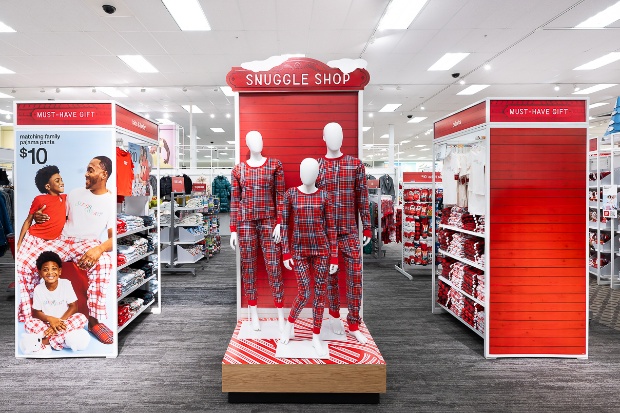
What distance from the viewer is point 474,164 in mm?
3979

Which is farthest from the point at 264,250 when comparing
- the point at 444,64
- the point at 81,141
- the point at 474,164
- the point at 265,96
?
the point at 444,64

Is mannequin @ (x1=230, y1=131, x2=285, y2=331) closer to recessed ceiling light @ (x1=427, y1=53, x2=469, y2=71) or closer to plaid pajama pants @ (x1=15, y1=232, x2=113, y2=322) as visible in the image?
plaid pajama pants @ (x1=15, y1=232, x2=113, y2=322)

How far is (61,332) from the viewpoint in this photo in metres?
3.67

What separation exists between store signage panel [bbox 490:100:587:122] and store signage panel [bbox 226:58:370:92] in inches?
49.3

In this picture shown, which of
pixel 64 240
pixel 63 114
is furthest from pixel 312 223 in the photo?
pixel 63 114

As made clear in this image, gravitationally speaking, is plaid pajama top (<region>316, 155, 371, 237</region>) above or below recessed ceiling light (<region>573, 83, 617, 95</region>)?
below

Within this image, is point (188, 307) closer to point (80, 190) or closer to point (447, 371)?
point (80, 190)

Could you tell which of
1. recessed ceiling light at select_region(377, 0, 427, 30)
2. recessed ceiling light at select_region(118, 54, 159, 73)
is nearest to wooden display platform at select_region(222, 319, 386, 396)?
recessed ceiling light at select_region(377, 0, 427, 30)

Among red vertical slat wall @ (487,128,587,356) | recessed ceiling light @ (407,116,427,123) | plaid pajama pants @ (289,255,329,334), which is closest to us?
plaid pajama pants @ (289,255,329,334)

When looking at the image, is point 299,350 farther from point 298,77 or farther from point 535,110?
point 535,110

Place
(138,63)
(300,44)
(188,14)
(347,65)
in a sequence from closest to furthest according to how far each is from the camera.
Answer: (347,65)
(188,14)
(300,44)
(138,63)

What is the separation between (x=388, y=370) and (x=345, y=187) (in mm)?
1638

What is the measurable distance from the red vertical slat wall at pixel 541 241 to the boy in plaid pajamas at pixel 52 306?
3.88 m

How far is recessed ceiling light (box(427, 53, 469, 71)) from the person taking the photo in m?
7.92
